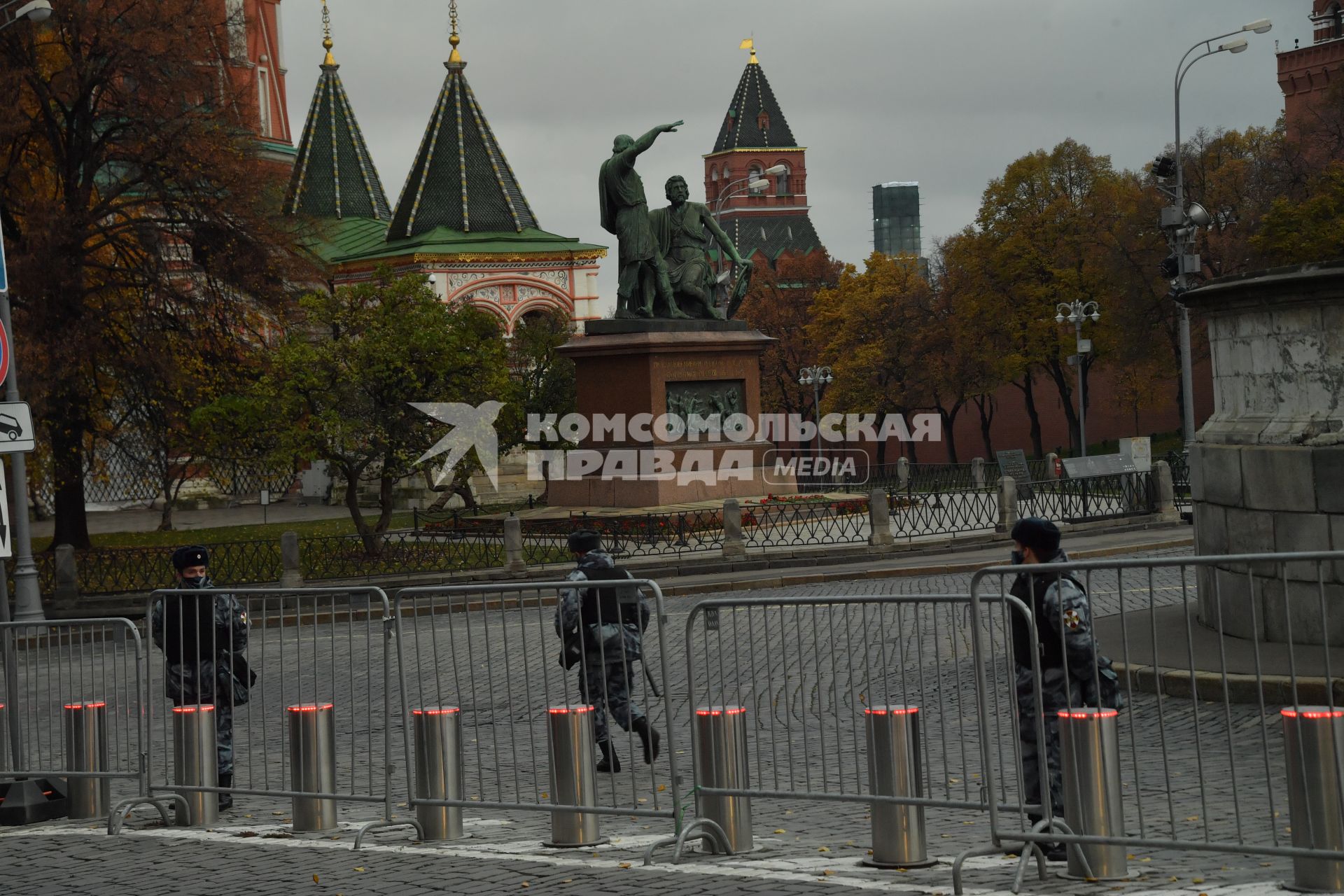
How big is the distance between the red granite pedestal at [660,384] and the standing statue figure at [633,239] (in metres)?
0.87

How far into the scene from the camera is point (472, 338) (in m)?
29.1

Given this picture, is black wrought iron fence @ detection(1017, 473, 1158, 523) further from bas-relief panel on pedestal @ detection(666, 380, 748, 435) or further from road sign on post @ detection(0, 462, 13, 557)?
road sign on post @ detection(0, 462, 13, 557)

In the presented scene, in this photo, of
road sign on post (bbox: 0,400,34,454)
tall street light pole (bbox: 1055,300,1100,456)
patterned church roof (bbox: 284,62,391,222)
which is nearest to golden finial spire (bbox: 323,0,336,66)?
patterned church roof (bbox: 284,62,391,222)

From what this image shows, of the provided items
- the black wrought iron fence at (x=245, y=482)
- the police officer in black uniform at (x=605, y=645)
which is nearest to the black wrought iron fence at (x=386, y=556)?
the police officer in black uniform at (x=605, y=645)

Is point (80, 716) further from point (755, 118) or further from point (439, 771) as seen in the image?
point (755, 118)

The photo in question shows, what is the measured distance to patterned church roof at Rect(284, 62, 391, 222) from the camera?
7381 cm

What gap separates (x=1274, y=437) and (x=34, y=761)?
8773 millimetres

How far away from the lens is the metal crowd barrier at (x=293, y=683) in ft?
30.0

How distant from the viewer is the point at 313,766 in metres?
9.16

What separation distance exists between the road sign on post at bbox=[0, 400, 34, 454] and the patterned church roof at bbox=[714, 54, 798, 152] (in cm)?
14498

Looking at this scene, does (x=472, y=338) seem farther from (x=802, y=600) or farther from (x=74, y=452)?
(x=802, y=600)

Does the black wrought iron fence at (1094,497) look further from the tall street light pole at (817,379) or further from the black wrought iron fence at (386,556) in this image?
the tall street light pole at (817,379)

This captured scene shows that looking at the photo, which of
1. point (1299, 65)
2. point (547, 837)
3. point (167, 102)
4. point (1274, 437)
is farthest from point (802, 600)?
point (1299, 65)

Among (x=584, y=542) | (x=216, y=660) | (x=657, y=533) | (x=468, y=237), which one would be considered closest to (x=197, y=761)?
(x=216, y=660)
